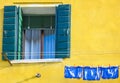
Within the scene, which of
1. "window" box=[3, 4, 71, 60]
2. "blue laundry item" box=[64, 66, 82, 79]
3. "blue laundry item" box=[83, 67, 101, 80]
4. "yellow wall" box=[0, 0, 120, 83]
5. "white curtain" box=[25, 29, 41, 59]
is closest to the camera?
"blue laundry item" box=[83, 67, 101, 80]

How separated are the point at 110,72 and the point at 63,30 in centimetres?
197

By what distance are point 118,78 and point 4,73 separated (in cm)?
351

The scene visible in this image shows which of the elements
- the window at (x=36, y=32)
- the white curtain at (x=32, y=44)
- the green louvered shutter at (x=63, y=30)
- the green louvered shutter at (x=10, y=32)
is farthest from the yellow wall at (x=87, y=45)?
the white curtain at (x=32, y=44)

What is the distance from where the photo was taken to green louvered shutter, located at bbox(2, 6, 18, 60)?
1661 centimetres

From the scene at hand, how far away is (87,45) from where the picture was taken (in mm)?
16594

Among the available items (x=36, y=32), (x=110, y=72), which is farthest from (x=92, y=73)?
(x=36, y=32)

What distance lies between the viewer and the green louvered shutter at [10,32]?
16.6 metres

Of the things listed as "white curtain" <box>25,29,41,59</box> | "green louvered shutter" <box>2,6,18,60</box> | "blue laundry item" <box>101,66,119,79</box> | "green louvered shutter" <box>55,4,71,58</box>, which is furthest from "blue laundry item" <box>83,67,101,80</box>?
"green louvered shutter" <box>2,6,18,60</box>

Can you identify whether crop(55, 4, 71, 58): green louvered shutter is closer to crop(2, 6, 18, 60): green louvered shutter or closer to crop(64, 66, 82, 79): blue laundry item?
crop(64, 66, 82, 79): blue laundry item

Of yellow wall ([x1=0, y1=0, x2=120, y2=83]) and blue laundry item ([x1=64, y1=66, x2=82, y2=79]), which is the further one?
yellow wall ([x1=0, y1=0, x2=120, y2=83])

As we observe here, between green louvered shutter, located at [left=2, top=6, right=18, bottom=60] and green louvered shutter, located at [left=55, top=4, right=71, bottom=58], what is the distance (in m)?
1.31

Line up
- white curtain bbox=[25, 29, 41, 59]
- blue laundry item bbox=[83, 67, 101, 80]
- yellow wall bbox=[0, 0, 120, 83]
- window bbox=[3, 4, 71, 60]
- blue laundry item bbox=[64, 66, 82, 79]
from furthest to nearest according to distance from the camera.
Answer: white curtain bbox=[25, 29, 41, 59]
window bbox=[3, 4, 71, 60]
yellow wall bbox=[0, 0, 120, 83]
blue laundry item bbox=[64, 66, 82, 79]
blue laundry item bbox=[83, 67, 101, 80]

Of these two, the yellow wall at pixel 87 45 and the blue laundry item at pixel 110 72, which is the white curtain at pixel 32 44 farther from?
the blue laundry item at pixel 110 72

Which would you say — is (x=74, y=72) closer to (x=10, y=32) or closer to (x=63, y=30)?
(x=63, y=30)
